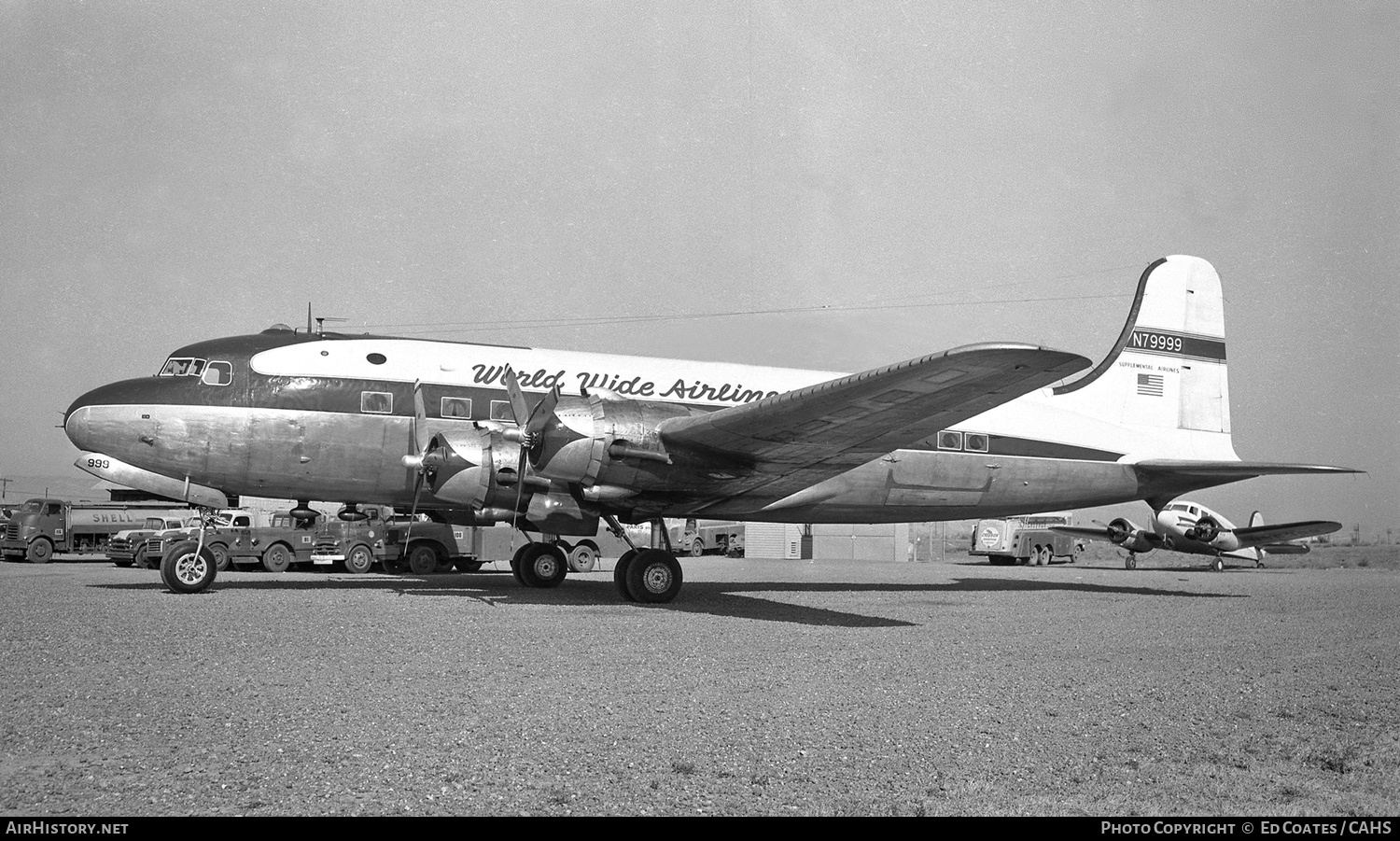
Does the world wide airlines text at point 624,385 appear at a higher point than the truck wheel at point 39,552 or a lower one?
higher

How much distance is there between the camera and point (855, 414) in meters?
11.9

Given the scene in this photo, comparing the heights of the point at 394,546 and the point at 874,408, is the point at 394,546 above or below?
below

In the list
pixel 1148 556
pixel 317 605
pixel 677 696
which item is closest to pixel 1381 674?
pixel 677 696

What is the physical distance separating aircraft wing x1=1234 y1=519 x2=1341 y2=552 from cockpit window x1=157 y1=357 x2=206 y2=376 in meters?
25.1

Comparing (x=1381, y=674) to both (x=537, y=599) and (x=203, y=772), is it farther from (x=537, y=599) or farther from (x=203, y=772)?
(x=537, y=599)

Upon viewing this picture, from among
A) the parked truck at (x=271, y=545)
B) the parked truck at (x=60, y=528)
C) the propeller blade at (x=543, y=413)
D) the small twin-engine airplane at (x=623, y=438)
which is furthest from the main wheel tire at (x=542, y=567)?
the parked truck at (x=60, y=528)

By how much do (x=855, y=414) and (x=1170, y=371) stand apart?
36.1 ft

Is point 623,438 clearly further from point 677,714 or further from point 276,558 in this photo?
point 276,558

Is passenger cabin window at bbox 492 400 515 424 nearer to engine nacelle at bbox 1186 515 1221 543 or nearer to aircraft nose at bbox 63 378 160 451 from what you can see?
aircraft nose at bbox 63 378 160 451

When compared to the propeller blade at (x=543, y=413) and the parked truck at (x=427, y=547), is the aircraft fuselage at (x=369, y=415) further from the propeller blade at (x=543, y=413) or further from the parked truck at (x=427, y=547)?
the parked truck at (x=427, y=547)

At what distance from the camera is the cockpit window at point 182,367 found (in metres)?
14.7

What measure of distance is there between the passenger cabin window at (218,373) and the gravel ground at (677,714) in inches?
153

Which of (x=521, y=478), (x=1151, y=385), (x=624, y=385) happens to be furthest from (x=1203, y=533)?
(x=521, y=478)

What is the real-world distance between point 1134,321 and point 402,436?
14453 millimetres
